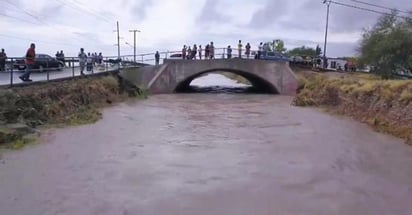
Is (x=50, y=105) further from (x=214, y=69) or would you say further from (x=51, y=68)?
(x=214, y=69)

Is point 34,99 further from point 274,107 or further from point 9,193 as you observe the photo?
point 274,107

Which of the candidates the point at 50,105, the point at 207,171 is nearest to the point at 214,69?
the point at 50,105

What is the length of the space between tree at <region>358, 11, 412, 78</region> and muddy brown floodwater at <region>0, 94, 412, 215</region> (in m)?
12.6

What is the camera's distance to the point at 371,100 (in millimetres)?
26422

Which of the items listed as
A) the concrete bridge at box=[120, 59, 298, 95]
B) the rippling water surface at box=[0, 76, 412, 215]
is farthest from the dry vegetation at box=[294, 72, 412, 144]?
the concrete bridge at box=[120, 59, 298, 95]

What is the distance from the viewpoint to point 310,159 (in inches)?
643

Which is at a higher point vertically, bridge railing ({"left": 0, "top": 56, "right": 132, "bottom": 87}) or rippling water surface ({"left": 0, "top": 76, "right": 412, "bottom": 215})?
bridge railing ({"left": 0, "top": 56, "right": 132, "bottom": 87})

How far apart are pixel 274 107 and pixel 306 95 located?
136 inches

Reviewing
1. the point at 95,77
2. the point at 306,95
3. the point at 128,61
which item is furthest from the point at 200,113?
the point at 128,61

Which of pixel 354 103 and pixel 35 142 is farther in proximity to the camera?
pixel 354 103

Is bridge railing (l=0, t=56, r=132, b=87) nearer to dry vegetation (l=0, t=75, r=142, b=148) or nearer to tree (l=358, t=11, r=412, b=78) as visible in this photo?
dry vegetation (l=0, t=75, r=142, b=148)

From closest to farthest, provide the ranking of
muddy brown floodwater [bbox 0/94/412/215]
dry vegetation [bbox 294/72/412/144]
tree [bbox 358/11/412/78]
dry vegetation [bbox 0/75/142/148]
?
muddy brown floodwater [bbox 0/94/412/215] → dry vegetation [bbox 0/75/142/148] → dry vegetation [bbox 294/72/412/144] → tree [bbox 358/11/412/78]

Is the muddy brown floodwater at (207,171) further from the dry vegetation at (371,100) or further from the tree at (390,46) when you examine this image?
the tree at (390,46)

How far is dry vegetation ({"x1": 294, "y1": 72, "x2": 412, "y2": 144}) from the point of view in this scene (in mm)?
22094
